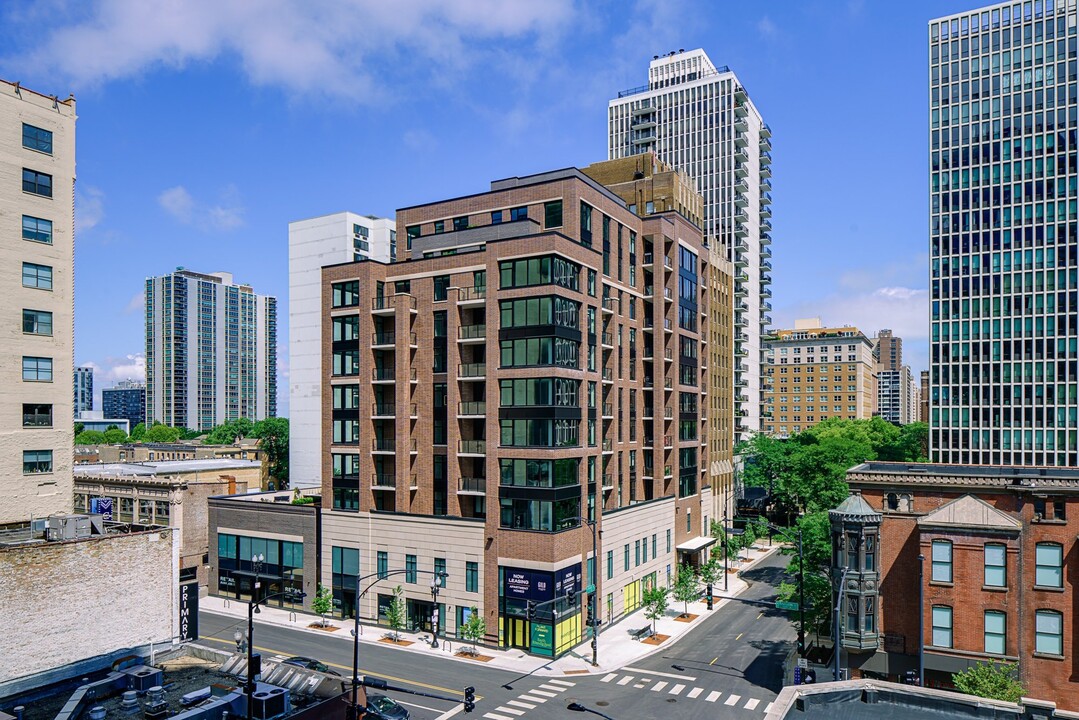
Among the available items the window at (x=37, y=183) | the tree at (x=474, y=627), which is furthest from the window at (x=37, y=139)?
the tree at (x=474, y=627)

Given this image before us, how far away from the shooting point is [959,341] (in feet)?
365

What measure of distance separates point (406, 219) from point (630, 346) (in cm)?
2458

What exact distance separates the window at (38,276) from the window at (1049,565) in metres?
56.2

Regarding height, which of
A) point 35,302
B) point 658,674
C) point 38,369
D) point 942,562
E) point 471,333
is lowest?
point 658,674

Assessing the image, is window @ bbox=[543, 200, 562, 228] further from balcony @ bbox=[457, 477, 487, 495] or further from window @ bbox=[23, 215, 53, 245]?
window @ bbox=[23, 215, 53, 245]

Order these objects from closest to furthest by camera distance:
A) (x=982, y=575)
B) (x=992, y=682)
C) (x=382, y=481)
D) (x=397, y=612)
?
1. (x=992, y=682)
2. (x=982, y=575)
3. (x=397, y=612)
4. (x=382, y=481)

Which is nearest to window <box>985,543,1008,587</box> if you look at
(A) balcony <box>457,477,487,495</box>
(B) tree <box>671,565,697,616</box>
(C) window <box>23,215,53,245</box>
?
(B) tree <box>671,565,697,616</box>

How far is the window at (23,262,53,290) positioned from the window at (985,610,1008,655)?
54.9 meters

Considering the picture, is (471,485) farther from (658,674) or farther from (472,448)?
(658,674)

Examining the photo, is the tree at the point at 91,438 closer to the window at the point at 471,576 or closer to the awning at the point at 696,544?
the window at the point at 471,576

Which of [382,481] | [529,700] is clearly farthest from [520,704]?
[382,481]

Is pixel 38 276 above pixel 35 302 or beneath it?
above

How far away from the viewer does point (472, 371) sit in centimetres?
5722

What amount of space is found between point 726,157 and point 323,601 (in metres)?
107
